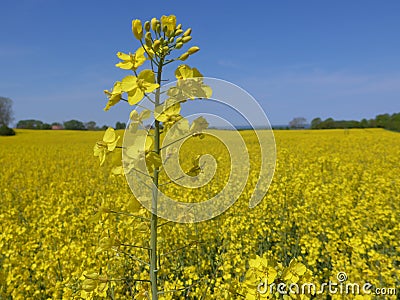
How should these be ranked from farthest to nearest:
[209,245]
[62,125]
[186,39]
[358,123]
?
[62,125] → [358,123] → [209,245] → [186,39]

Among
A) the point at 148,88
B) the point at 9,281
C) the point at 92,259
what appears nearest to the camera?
the point at 148,88

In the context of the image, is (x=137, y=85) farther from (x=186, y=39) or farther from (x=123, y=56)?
(x=186, y=39)

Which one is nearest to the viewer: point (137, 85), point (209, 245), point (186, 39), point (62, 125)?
point (137, 85)

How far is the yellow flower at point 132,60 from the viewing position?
1.25 metres

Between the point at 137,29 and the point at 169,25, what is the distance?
0.14 metres

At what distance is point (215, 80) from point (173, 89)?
215 millimetres

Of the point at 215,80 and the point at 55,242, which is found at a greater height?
the point at 215,80

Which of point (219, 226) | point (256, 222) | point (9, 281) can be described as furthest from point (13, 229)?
point (256, 222)

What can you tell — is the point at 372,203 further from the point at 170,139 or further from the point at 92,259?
the point at 170,139

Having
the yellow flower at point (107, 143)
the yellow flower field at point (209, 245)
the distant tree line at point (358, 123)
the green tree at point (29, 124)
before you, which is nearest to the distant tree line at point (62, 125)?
the green tree at point (29, 124)

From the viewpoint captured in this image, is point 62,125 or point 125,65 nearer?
point 125,65

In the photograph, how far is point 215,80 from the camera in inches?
53.2

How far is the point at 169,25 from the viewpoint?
1313 millimetres

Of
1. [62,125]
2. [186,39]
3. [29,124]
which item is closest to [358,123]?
[62,125]
